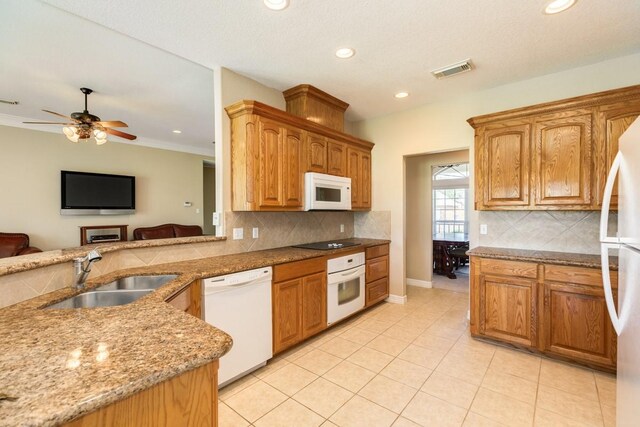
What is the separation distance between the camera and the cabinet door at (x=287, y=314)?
95.4 inches

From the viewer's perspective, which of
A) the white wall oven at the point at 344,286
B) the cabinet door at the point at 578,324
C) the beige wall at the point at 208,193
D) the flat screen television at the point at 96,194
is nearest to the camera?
the cabinet door at the point at 578,324

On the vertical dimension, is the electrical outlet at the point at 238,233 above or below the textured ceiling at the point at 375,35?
below

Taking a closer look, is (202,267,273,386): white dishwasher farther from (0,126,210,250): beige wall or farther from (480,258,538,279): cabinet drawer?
(0,126,210,250): beige wall

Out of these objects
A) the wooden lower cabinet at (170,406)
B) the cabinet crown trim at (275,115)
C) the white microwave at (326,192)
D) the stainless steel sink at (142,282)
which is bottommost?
the wooden lower cabinet at (170,406)

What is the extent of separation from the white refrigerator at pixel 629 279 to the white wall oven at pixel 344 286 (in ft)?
6.77

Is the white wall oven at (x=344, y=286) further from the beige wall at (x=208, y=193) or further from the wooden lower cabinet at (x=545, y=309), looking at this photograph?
the beige wall at (x=208, y=193)

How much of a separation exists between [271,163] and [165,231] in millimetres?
4375

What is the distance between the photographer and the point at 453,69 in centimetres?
274

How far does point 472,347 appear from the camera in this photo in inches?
105

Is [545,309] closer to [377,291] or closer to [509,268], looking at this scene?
[509,268]

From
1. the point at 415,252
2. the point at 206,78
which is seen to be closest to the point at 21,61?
the point at 206,78

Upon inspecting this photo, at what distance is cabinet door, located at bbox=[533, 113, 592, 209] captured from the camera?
97.0 inches

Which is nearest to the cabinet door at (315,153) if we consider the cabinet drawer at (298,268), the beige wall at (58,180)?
the cabinet drawer at (298,268)

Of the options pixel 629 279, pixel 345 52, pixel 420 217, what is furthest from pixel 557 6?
pixel 420 217
